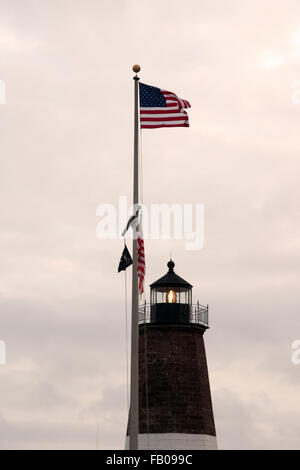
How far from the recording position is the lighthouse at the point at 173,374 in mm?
Answer: 69250

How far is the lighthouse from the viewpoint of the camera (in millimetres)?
69250

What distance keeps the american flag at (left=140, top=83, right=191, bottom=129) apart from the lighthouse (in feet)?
89.4

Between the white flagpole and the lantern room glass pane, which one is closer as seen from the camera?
the white flagpole

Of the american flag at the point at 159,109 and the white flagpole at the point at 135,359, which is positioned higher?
the american flag at the point at 159,109

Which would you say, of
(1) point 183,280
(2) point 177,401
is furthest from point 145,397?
(1) point 183,280

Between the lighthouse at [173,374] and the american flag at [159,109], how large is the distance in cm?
2724

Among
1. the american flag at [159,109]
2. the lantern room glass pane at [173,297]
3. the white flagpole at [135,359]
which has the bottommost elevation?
the white flagpole at [135,359]

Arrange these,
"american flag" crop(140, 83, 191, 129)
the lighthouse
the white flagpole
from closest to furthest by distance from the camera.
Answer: the white flagpole, "american flag" crop(140, 83, 191, 129), the lighthouse

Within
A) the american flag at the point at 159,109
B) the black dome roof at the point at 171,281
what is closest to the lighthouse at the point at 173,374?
the black dome roof at the point at 171,281

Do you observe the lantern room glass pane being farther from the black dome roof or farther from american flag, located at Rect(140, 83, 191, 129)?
american flag, located at Rect(140, 83, 191, 129)

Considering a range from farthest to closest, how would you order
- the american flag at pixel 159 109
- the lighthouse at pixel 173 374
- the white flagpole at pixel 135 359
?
the lighthouse at pixel 173 374 → the american flag at pixel 159 109 → the white flagpole at pixel 135 359

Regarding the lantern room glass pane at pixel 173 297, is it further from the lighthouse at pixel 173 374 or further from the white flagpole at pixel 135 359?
the white flagpole at pixel 135 359

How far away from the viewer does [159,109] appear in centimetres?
4353

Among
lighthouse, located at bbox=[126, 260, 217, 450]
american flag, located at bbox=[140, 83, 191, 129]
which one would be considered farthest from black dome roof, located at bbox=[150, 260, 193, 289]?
american flag, located at bbox=[140, 83, 191, 129]
